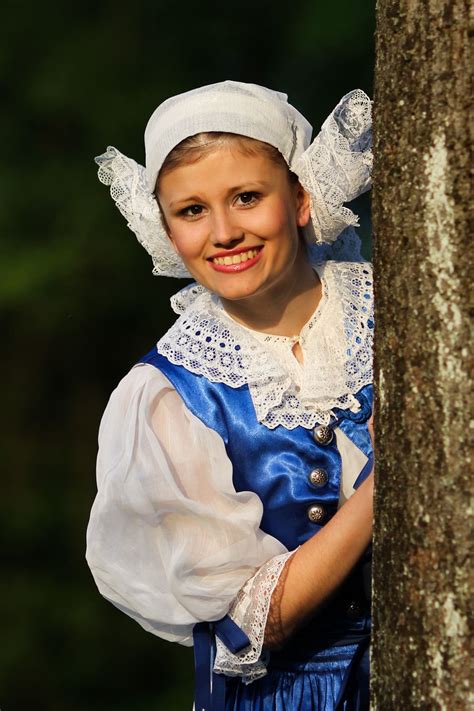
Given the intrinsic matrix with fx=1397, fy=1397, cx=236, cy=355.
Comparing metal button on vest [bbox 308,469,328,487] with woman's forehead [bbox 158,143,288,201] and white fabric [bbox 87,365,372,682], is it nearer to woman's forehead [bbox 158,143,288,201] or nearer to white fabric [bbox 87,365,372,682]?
white fabric [bbox 87,365,372,682]

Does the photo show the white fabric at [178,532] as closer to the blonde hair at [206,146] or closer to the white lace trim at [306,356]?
the white lace trim at [306,356]

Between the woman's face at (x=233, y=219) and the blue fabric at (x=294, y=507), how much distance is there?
0.20 meters

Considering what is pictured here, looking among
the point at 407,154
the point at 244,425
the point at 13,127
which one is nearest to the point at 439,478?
the point at 407,154

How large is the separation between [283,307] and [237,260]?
20 cm

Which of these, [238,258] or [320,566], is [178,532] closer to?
[320,566]

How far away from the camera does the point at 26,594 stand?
6.38 metres

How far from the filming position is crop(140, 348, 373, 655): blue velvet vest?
2.55 meters

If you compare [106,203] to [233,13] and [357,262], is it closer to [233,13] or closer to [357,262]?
[233,13]

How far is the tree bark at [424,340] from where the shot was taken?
66.9 inches

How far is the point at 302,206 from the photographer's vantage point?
267cm

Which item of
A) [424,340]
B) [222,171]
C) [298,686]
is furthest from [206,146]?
[298,686]

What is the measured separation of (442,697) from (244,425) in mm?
897

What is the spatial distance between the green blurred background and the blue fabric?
3485mm

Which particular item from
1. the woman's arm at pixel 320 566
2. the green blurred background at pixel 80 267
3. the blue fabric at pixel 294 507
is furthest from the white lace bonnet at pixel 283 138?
the green blurred background at pixel 80 267
